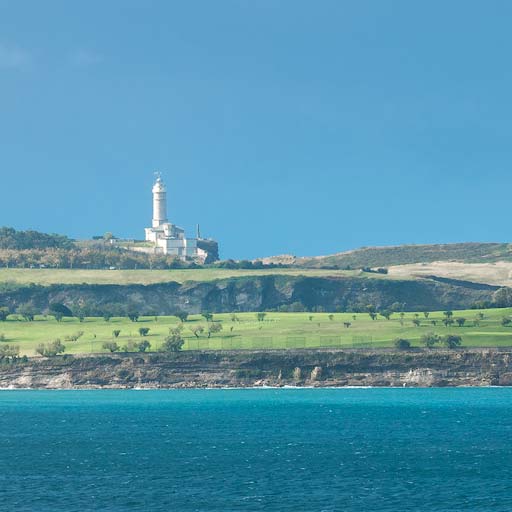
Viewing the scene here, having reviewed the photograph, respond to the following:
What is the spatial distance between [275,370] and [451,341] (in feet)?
74.6

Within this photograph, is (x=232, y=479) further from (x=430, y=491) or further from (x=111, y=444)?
(x=111, y=444)

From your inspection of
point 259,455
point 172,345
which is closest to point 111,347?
point 172,345

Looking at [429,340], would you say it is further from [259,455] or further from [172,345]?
[259,455]

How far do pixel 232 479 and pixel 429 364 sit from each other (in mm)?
101898

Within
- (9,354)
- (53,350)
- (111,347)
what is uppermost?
(111,347)

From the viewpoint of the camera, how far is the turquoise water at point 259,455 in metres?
81.6

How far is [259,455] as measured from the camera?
102 metres

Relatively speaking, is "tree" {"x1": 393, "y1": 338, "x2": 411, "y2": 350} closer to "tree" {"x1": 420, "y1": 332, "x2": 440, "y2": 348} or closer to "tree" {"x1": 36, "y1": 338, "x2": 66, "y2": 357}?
"tree" {"x1": 420, "y1": 332, "x2": 440, "y2": 348}

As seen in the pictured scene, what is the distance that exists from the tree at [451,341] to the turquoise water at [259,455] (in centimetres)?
2952

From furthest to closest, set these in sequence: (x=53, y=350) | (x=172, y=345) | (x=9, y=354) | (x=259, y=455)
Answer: (x=9, y=354) < (x=53, y=350) < (x=172, y=345) < (x=259, y=455)

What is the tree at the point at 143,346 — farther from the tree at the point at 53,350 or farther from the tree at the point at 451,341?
the tree at the point at 451,341

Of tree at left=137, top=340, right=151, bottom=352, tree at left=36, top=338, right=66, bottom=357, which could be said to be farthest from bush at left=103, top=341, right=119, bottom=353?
tree at left=36, top=338, right=66, bottom=357

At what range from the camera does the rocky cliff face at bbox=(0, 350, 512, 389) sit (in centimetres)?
18838

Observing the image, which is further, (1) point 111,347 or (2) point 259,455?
(1) point 111,347
